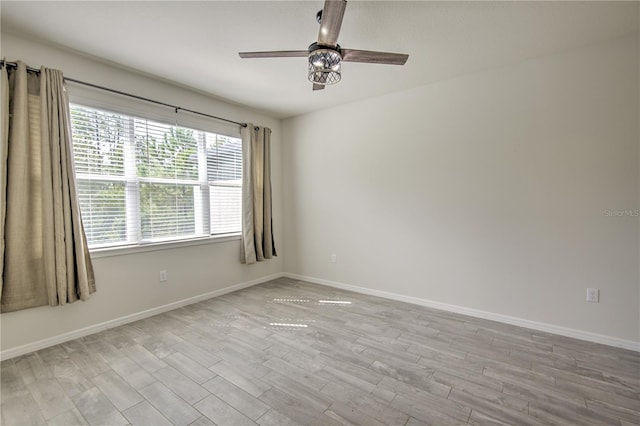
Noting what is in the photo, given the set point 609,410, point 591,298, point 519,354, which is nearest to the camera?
point 609,410

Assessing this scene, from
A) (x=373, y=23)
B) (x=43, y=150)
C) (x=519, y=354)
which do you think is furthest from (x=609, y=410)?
(x=43, y=150)

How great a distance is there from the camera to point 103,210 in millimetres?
2893

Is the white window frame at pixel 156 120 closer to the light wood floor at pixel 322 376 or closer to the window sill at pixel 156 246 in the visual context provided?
the window sill at pixel 156 246

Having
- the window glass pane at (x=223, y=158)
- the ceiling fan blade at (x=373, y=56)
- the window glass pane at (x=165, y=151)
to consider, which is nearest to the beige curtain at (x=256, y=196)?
the window glass pane at (x=223, y=158)

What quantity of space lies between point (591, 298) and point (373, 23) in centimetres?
300

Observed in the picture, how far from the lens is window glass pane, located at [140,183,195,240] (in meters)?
3.21

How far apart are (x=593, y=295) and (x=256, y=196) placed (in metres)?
3.84

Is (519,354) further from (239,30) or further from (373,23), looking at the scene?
(239,30)

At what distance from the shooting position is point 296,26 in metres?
2.25

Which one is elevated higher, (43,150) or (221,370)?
(43,150)

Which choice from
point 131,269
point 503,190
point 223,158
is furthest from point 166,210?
point 503,190

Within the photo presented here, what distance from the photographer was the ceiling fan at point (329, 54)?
66.9 inches

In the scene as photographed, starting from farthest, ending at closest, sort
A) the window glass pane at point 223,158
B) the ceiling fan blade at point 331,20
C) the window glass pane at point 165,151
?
the window glass pane at point 223,158, the window glass pane at point 165,151, the ceiling fan blade at point 331,20

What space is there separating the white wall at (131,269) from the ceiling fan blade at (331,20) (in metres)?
1.82
